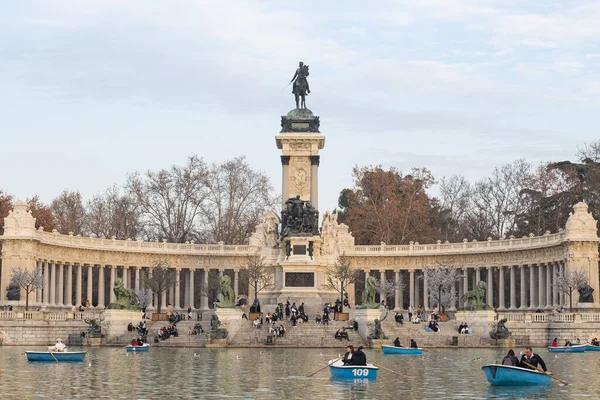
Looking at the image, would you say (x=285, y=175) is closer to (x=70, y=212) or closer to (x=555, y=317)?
(x=555, y=317)

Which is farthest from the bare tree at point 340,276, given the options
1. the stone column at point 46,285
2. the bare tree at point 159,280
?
the stone column at point 46,285

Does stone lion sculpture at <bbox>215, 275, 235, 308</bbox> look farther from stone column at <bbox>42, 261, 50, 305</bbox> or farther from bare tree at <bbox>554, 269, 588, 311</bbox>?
stone column at <bbox>42, 261, 50, 305</bbox>

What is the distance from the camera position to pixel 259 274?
7950 cm

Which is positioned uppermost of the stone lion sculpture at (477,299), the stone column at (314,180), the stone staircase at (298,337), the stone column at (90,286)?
the stone column at (314,180)

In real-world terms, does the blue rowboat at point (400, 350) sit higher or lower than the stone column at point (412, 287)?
lower

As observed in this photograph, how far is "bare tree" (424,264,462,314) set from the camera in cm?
7944

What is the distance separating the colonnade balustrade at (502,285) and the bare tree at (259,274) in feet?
27.9

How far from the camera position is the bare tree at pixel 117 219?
106938 mm

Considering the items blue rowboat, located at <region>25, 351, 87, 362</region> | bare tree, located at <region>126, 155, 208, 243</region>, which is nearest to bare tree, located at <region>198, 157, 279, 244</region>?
bare tree, located at <region>126, 155, 208, 243</region>

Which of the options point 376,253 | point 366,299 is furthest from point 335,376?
point 376,253

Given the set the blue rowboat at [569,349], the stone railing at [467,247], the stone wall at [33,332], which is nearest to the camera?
the blue rowboat at [569,349]

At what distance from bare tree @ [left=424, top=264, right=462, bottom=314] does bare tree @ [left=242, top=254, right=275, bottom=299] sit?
38.0 ft

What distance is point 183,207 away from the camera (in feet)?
344

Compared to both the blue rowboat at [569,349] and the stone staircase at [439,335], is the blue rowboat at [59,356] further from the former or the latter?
the blue rowboat at [569,349]
